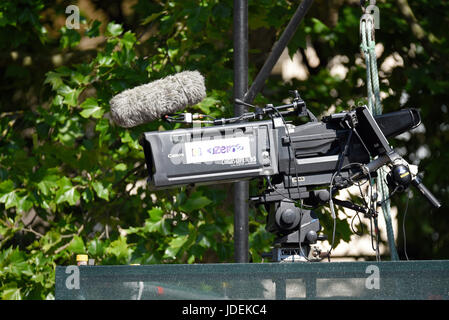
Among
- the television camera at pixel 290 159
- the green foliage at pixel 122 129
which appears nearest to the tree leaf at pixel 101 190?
the green foliage at pixel 122 129

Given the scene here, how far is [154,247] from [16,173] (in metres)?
1.16

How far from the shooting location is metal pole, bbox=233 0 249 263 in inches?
150

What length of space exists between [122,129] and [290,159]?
2259mm

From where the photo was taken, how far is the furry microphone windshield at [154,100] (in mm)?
2885

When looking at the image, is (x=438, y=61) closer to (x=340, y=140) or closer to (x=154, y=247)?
(x=154, y=247)

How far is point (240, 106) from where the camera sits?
3771 millimetres

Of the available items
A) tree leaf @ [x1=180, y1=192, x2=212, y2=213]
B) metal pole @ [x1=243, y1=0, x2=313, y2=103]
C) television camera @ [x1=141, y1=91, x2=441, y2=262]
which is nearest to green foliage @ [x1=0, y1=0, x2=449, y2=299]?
tree leaf @ [x1=180, y1=192, x2=212, y2=213]

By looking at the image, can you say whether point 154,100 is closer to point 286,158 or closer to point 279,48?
point 286,158

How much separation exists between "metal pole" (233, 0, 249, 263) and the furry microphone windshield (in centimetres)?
83

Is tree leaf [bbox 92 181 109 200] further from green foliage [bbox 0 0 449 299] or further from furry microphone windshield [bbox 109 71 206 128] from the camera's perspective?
furry microphone windshield [bbox 109 71 206 128]

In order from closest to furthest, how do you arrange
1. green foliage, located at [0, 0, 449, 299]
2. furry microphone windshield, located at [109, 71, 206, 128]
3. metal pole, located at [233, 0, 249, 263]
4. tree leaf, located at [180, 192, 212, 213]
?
furry microphone windshield, located at [109, 71, 206, 128]
metal pole, located at [233, 0, 249, 263]
tree leaf, located at [180, 192, 212, 213]
green foliage, located at [0, 0, 449, 299]

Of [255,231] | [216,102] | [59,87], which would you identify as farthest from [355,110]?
[59,87]

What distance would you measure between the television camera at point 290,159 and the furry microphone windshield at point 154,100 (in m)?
0.06
